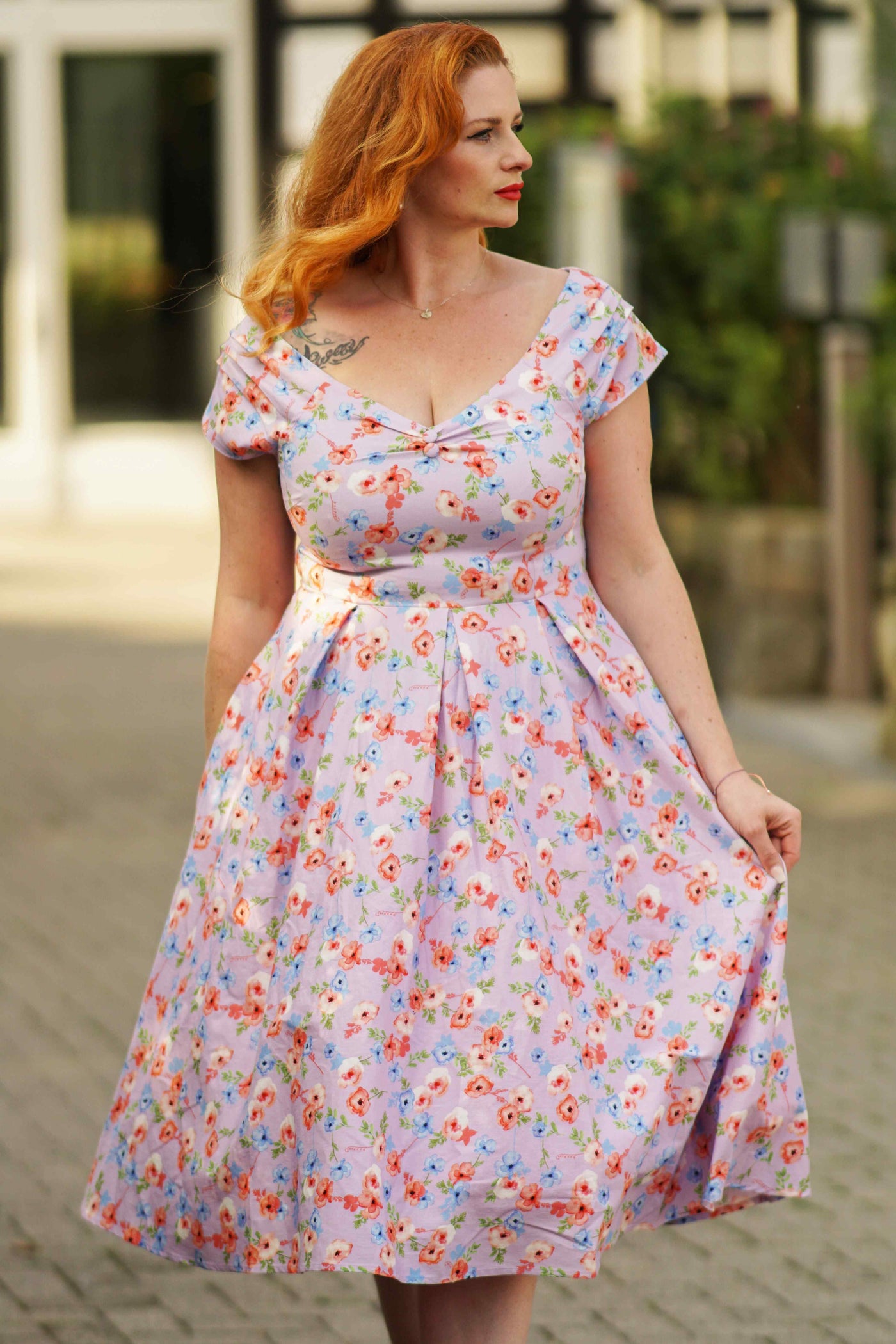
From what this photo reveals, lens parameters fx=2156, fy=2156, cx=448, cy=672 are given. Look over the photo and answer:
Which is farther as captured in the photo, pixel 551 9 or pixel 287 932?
pixel 551 9

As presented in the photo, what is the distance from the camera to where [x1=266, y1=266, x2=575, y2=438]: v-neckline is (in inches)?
102

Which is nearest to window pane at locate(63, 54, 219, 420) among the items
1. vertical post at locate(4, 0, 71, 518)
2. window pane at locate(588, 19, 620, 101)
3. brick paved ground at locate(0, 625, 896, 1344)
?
vertical post at locate(4, 0, 71, 518)

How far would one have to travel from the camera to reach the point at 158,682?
9570mm

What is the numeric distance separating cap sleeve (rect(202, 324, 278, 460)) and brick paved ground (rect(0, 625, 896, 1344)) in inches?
56.2

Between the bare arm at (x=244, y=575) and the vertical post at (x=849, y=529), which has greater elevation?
the bare arm at (x=244, y=575)

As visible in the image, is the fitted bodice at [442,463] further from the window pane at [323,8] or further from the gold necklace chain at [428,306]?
the window pane at [323,8]

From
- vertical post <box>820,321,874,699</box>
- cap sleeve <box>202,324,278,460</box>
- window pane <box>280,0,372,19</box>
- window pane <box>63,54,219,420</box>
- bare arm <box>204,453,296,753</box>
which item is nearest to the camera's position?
cap sleeve <box>202,324,278,460</box>

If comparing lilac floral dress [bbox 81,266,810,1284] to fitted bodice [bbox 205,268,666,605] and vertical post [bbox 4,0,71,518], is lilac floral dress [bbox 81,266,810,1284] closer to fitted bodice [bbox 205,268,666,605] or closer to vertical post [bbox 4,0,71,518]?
fitted bodice [bbox 205,268,666,605]

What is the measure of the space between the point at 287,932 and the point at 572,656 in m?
0.49

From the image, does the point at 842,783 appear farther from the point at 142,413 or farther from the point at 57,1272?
the point at 142,413

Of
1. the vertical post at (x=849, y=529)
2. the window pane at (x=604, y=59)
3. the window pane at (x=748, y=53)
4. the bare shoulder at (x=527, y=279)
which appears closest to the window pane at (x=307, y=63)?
the window pane at (x=604, y=59)

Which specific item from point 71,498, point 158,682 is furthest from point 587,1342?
point 71,498

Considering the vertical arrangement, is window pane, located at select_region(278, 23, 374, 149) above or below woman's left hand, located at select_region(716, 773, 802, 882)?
above

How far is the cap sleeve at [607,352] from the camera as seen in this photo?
2.68m
